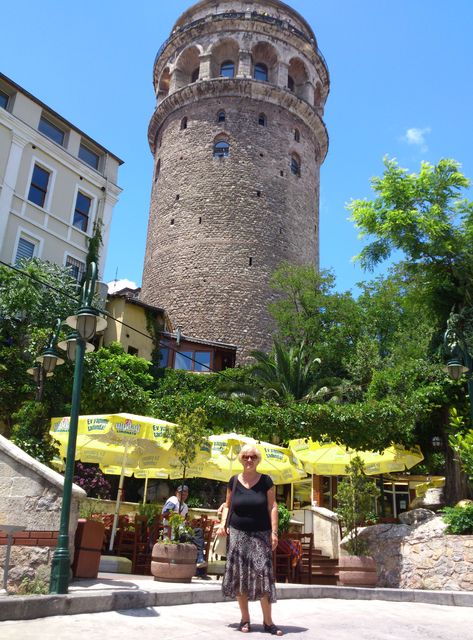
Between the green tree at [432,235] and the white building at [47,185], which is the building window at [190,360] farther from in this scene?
the green tree at [432,235]

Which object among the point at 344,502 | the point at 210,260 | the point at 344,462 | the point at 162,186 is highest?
the point at 162,186

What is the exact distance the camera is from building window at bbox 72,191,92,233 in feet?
76.6

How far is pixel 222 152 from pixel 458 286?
22375 millimetres

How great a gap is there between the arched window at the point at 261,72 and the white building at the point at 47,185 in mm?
15634

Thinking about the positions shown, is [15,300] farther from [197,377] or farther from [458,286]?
[458,286]

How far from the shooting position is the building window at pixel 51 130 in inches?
906

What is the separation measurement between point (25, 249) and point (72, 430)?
15749 millimetres

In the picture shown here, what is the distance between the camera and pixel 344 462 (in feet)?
47.2

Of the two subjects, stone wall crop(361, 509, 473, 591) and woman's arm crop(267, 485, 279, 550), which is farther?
stone wall crop(361, 509, 473, 591)

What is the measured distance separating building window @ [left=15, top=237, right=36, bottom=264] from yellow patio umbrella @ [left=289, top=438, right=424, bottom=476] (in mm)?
11750

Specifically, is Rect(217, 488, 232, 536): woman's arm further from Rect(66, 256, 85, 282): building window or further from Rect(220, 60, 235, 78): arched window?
Rect(220, 60, 235, 78): arched window

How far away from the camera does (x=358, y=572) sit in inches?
364

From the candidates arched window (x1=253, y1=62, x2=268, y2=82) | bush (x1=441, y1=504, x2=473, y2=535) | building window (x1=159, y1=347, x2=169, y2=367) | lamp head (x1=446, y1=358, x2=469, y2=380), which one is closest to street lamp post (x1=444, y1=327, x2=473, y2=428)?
lamp head (x1=446, y1=358, x2=469, y2=380)

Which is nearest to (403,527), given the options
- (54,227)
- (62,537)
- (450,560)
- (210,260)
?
(450,560)
